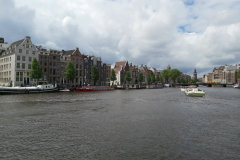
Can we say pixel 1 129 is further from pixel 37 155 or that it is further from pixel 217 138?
pixel 217 138

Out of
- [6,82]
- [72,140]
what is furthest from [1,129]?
[6,82]

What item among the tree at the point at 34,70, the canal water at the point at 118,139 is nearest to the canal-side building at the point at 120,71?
the tree at the point at 34,70

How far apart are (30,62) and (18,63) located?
5.34m

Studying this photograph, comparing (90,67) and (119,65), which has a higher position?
(119,65)

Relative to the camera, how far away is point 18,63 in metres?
84.6

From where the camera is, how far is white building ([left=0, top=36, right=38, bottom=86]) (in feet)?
275

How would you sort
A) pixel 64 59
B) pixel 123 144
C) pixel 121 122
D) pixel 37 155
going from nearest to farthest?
pixel 37 155, pixel 123 144, pixel 121 122, pixel 64 59

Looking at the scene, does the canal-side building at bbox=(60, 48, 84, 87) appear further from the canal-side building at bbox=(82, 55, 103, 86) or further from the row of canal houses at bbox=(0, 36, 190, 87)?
the canal-side building at bbox=(82, 55, 103, 86)

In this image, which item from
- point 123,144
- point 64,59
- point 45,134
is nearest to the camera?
point 123,144

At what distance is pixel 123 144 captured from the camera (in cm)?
1498

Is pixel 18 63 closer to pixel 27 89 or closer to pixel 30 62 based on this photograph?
pixel 30 62

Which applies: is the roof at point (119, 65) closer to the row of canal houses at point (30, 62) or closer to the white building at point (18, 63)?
the row of canal houses at point (30, 62)

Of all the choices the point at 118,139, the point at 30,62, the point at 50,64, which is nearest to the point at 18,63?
the point at 30,62

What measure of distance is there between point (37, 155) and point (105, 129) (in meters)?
7.77
